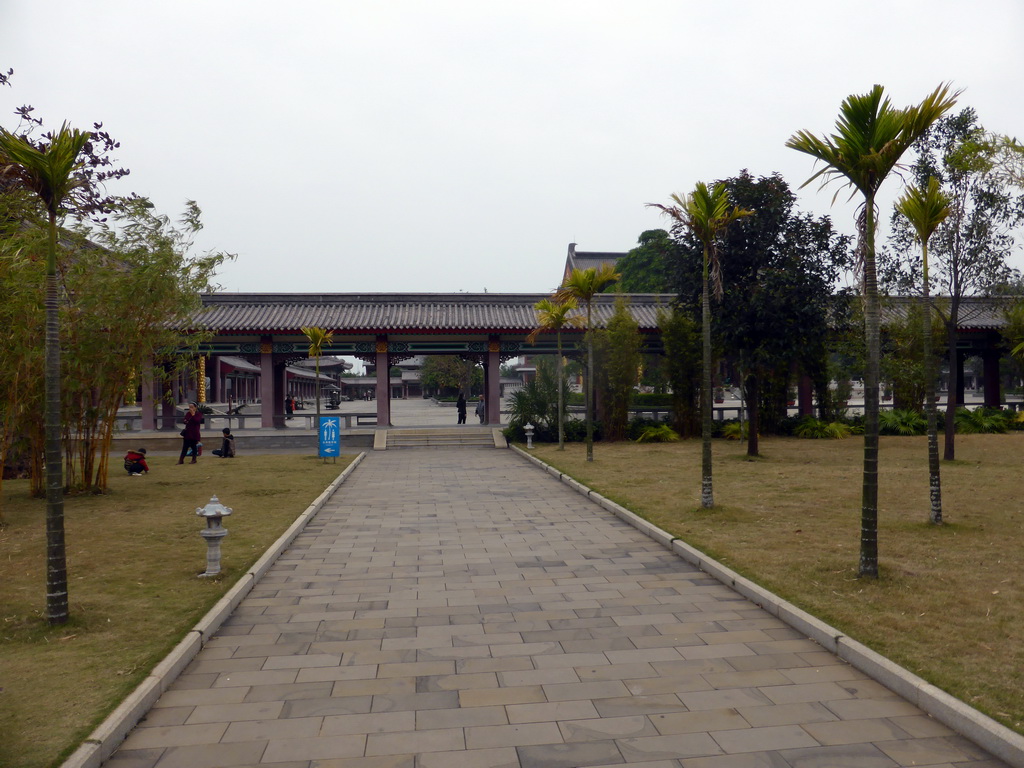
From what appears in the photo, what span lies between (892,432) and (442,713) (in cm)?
2340

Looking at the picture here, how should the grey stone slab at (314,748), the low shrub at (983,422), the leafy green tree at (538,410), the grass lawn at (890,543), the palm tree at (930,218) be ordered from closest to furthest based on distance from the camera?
1. the grey stone slab at (314,748)
2. the grass lawn at (890,543)
3. the palm tree at (930,218)
4. the leafy green tree at (538,410)
5. the low shrub at (983,422)

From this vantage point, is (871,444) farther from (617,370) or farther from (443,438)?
(443,438)

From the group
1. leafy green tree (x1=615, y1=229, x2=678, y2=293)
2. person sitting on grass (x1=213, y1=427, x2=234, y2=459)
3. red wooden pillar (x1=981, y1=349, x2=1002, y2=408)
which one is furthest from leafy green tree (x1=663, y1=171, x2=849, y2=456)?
leafy green tree (x1=615, y1=229, x2=678, y2=293)

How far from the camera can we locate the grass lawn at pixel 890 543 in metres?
4.62

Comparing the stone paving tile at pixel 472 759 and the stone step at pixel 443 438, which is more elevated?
the stone step at pixel 443 438

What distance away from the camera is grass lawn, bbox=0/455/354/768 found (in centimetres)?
395

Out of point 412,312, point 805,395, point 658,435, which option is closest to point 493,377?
point 412,312

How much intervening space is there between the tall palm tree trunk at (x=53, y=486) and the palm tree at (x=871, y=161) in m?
6.36

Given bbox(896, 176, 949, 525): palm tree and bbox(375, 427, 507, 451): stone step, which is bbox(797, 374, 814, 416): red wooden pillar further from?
Result: bbox(896, 176, 949, 525): palm tree

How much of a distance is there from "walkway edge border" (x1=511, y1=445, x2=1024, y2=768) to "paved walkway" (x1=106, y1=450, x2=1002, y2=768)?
0.07 m

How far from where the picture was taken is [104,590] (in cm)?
641

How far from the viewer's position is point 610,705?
13.5ft

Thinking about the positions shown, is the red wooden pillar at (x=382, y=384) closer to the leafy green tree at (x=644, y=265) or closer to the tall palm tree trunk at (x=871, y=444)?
the leafy green tree at (x=644, y=265)

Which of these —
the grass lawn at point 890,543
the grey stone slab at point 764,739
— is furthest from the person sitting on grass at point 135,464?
the grey stone slab at point 764,739
